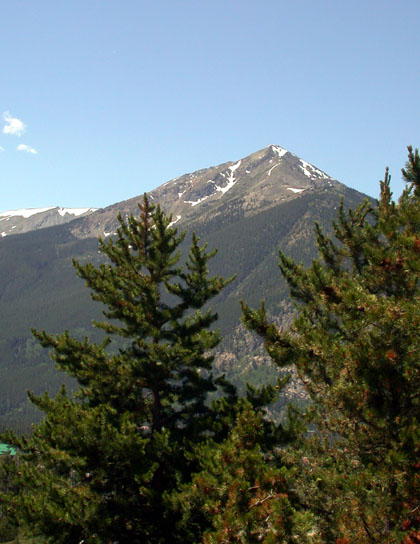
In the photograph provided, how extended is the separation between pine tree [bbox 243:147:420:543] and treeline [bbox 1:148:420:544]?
1.2 inches

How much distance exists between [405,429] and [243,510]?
3.09 meters

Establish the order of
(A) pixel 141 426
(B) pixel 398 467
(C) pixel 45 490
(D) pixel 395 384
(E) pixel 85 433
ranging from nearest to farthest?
(B) pixel 398 467 → (D) pixel 395 384 → (E) pixel 85 433 → (C) pixel 45 490 → (A) pixel 141 426

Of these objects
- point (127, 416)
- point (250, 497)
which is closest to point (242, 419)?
point (250, 497)

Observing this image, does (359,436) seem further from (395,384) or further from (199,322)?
(199,322)

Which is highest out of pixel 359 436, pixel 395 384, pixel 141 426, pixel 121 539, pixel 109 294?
pixel 109 294

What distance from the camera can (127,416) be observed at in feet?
50.9

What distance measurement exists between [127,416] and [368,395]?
980cm

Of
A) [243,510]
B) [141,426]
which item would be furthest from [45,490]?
[243,510]

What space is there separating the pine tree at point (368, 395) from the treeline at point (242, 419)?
3 cm

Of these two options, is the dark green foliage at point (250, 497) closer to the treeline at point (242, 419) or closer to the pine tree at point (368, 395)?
the treeline at point (242, 419)

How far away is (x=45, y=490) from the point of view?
14969 mm

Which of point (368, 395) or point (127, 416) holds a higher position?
point (368, 395)

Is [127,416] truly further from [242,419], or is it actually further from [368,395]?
[368,395]

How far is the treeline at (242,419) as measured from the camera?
771 cm
